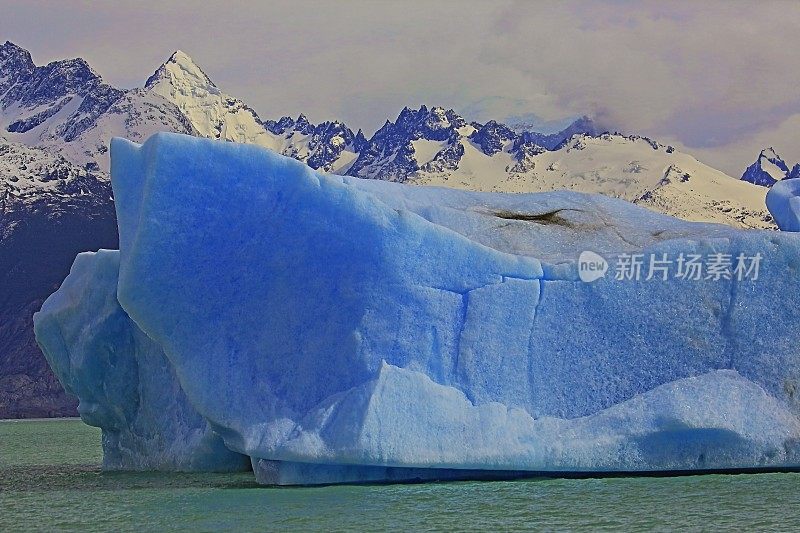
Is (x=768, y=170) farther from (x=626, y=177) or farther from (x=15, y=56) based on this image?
(x=15, y=56)

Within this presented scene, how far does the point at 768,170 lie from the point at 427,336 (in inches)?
7236

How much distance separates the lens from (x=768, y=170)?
612 ft

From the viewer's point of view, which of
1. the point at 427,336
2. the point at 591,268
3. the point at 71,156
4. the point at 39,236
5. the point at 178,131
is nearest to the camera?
the point at 427,336

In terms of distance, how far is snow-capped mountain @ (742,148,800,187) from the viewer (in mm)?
182625

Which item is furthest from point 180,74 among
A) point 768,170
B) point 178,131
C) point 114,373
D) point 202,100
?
point 114,373

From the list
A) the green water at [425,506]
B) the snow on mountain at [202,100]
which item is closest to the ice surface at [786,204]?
the green water at [425,506]

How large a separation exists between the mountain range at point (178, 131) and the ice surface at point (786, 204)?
204 ft

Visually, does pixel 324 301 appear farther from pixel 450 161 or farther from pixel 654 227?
pixel 450 161

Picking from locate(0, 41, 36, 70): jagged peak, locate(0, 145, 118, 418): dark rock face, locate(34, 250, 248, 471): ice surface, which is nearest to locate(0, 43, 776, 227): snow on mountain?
locate(0, 41, 36, 70): jagged peak

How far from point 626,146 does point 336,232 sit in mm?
163806

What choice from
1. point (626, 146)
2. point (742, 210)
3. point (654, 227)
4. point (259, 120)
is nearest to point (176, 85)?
point (259, 120)

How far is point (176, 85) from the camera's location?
180m

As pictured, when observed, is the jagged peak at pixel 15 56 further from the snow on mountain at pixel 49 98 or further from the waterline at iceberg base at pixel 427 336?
the waterline at iceberg base at pixel 427 336

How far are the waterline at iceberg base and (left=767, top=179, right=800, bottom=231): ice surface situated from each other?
1847 millimetres
